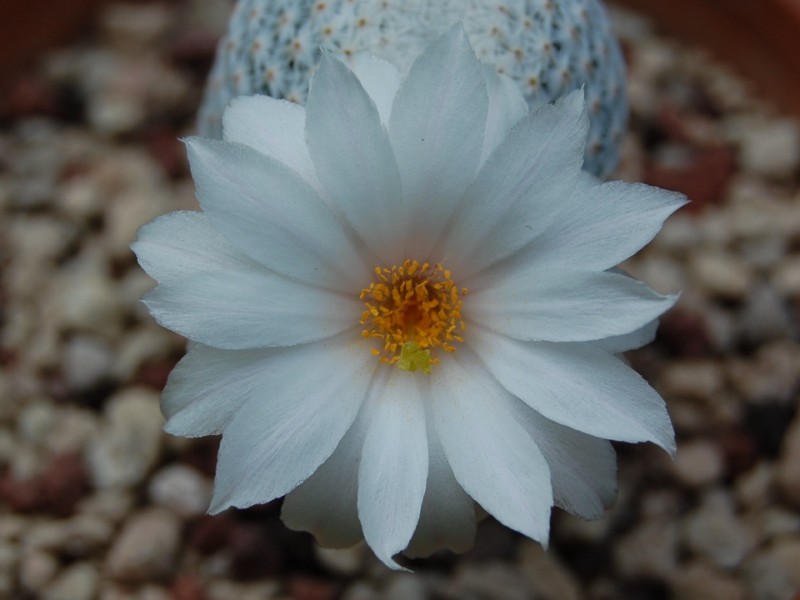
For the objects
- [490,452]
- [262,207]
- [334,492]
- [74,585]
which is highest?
[262,207]

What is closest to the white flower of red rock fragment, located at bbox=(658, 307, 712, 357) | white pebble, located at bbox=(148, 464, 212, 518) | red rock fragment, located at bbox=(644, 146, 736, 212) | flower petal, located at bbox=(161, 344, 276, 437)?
flower petal, located at bbox=(161, 344, 276, 437)

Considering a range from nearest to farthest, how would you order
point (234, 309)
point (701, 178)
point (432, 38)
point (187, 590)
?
point (234, 309)
point (432, 38)
point (187, 590)
point (701, 178)

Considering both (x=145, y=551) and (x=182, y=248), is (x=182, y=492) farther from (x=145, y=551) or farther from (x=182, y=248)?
(x=182, y=248)

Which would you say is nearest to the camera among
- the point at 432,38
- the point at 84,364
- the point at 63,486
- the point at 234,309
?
the point at 234,309

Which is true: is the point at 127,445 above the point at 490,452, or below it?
below

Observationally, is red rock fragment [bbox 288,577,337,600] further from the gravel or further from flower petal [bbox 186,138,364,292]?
flower petal [bbox 186,138,364,292]

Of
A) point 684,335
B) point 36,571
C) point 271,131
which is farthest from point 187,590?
point 684,335

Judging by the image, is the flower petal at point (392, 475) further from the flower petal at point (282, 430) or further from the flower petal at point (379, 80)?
the flower petal at point (379, 80)
